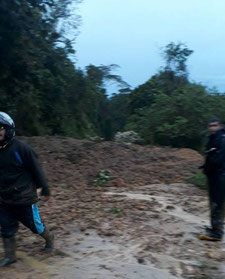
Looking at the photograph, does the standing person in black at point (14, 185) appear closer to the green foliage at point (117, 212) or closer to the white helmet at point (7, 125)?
the white helmet at point (7, 125)

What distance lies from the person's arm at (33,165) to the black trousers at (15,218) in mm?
255

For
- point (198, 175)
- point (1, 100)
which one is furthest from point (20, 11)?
point (198, 175)

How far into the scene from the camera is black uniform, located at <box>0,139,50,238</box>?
16.7 feet

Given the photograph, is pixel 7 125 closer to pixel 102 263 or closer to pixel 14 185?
pixel 14 185

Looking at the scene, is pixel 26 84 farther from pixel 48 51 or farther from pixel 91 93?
pixel 91 93

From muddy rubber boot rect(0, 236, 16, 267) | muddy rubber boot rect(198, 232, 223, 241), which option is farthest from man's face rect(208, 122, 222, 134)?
muddy rubber boot rect(0, 236, 16, 267)

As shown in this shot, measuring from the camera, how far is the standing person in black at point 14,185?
506 centimetres

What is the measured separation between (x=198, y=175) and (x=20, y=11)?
5.75m

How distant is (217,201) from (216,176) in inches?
14.4

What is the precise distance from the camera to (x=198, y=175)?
10781mm

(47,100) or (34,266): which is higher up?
(47,100)

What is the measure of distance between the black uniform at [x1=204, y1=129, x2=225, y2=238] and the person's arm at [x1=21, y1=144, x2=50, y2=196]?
2465mm

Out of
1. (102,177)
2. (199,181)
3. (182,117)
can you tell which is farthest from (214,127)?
(182,117)

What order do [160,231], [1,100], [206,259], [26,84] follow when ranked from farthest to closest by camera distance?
[1,100], [26,84], [160,231], [206,259]
